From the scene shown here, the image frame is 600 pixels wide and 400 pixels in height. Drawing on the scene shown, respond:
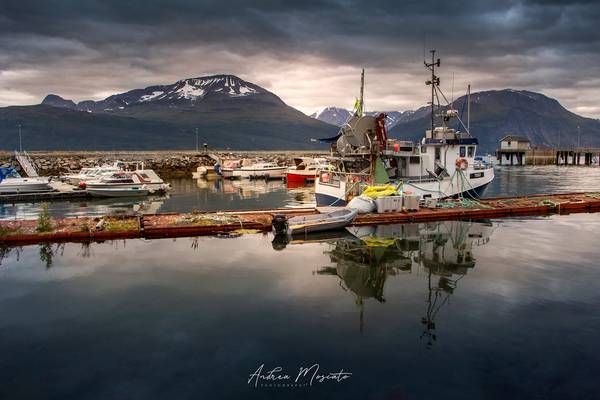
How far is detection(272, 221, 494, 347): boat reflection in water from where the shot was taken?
16.1 metres

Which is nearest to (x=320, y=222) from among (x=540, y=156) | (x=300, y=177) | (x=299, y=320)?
(x=299, y=320)

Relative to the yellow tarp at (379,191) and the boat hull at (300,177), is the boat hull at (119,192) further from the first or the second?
the yellow tarp at (379,191)

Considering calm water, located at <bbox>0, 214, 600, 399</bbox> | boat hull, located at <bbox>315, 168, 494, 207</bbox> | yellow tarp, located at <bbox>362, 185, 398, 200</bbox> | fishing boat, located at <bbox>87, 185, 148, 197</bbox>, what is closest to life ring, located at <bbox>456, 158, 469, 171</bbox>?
boat hull, located at <bbox>315, 168, 494, 207</bbox>

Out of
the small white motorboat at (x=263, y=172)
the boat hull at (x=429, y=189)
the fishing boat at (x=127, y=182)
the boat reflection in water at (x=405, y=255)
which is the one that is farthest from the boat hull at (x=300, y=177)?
the boat reflection in water at (x=405, y=255)

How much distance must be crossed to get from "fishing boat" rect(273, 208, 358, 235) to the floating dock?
0.99 m

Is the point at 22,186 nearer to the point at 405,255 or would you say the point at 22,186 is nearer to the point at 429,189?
the point at 429,189

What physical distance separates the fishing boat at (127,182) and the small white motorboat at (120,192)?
0.25 meters

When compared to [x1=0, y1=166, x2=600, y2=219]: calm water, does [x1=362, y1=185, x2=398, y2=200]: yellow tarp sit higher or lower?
higher

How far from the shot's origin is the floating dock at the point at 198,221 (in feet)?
76.8

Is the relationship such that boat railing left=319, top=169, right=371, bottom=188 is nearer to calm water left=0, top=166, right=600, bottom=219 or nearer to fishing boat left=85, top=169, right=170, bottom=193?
calm water left=0, top=166, right=600, bottom=219

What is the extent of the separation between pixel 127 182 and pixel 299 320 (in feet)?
131

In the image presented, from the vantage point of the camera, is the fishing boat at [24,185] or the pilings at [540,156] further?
the pilings at [540,156]

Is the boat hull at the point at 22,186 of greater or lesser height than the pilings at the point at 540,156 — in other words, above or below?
below

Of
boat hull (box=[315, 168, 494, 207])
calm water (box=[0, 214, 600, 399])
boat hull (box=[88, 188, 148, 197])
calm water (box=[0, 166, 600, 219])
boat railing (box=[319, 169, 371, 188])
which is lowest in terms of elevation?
calm water (box=[0, 214, 600, 399])
